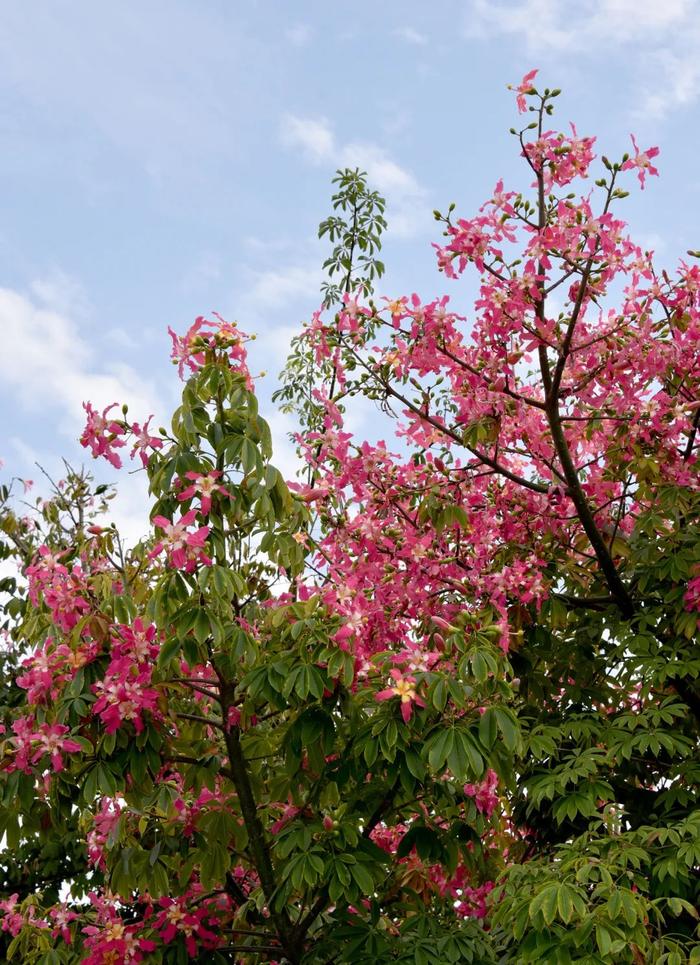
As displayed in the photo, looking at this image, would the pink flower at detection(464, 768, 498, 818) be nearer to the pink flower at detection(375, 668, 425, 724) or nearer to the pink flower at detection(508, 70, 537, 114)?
the pink flower at detection(375, 668, 425, 724)

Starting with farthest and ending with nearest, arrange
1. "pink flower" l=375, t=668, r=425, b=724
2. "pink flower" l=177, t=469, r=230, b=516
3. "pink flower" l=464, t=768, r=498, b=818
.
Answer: "pink flower" l=464, t=768, r=498, b=818, "pink flower" l=177, t=469, r=230, b=516, "pink flower" l=375, t=668, r=425, b=724

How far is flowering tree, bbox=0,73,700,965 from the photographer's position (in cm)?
356

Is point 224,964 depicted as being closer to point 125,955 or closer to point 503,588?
point 125,955

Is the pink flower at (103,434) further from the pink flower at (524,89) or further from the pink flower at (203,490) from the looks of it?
the pink flower at (524,89)

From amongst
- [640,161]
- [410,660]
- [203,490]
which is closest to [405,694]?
[410,660]

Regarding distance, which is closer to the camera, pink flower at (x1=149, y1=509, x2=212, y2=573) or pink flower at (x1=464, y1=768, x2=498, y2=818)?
pink flower at (x1=149, y1=509, x2=212, y2=573)

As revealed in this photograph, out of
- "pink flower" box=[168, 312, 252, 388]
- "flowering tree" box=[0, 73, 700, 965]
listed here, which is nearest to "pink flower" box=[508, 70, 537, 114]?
"flowering tree" box=[0, 73, 700, 965]

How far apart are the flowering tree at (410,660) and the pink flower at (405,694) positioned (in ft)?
0.06

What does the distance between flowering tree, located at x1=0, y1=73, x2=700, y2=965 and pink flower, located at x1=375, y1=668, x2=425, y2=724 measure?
0.02 m

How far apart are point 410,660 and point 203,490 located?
0.90 m

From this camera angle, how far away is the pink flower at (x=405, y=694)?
3406 mm

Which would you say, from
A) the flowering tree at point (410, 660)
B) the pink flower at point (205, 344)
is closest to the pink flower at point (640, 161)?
the flowering tree at point (410, 660)

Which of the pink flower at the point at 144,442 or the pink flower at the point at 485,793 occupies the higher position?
the pink flower at the point at 144,442

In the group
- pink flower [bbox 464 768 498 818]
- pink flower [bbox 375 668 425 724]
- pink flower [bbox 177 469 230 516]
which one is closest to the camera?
pink flower [bbox 375 668 425 724]
